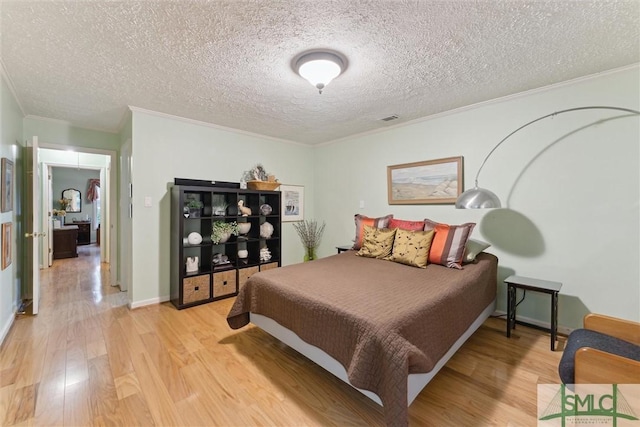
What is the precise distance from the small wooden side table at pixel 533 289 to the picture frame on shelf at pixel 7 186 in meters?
4.68

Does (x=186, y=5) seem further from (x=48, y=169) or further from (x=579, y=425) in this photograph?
(x=48, y=169)

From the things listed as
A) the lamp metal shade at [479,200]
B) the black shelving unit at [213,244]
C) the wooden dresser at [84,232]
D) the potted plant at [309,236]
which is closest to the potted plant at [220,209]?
the black shelving unit at [213,244]

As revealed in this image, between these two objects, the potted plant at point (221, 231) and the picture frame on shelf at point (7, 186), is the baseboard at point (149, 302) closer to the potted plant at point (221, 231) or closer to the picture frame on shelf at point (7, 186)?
the potted plant at point (221, 231)

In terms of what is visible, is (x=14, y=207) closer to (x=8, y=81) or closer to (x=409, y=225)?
(x=8, y=81)

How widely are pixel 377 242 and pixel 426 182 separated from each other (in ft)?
3.52

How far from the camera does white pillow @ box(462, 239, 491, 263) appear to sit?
8.68ft

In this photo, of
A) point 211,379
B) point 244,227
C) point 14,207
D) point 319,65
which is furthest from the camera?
point 244,227

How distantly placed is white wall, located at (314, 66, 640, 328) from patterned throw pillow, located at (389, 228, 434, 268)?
72 centimetres

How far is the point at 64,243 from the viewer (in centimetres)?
630

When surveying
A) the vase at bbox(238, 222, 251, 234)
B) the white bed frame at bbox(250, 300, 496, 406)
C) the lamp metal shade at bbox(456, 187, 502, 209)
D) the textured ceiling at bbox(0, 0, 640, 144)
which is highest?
the textured ceiling at bbox(0, 0, 640, 144)

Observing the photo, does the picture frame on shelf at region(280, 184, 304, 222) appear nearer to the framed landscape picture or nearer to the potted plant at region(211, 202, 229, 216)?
the potted plant at region(211, 202, 229, 216)

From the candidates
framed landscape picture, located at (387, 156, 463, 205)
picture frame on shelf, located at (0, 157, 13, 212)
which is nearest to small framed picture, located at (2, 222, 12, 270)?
picture frame on shelf, located at (0, 157, 13, 212)

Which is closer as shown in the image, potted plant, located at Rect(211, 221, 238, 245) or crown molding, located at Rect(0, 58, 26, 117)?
crown molding, located at Rect(0, 58, 26, 117)

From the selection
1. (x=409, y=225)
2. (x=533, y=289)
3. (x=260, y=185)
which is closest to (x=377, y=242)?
(x=409, y=225)
